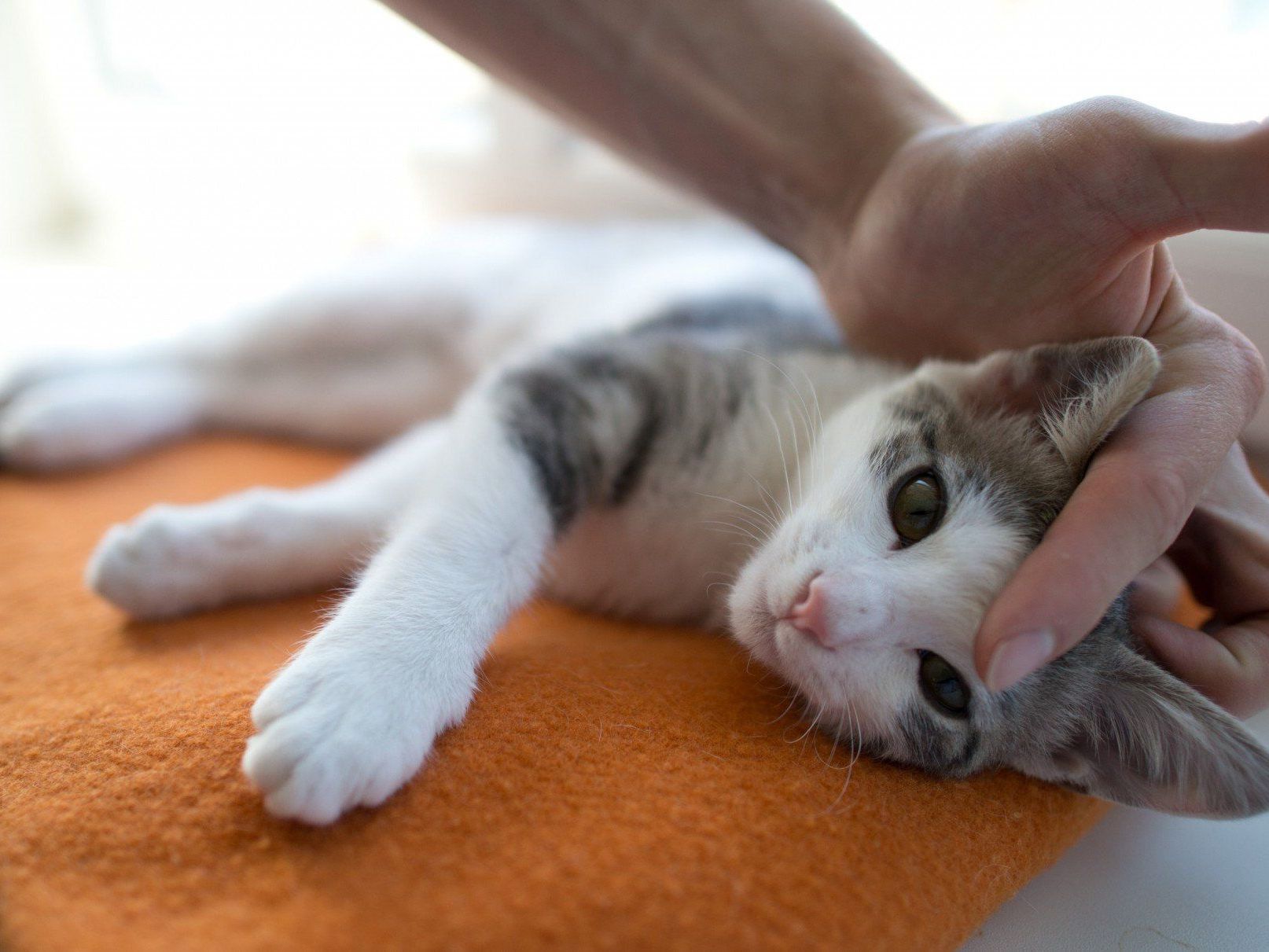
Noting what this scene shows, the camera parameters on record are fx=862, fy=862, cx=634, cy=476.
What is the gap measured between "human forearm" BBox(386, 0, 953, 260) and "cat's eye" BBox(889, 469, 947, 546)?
1.56 feet

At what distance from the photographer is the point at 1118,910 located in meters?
0.84

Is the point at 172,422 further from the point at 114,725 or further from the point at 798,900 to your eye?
the point at 798,900

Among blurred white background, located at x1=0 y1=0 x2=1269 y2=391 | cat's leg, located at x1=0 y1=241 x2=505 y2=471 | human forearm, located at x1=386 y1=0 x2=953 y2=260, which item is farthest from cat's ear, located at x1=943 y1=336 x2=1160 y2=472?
cat's leg, located at x1=0 y1=241 x2=505 y2=471

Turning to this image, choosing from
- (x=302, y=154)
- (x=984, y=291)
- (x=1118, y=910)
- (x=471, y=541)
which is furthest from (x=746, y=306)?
(x=302, y=154)

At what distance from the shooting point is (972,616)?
A: 0.81 metres

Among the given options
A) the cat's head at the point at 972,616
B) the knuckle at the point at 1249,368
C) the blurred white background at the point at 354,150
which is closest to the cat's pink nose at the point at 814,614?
the cat's head at the point at 972,616

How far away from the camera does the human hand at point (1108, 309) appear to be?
720mm

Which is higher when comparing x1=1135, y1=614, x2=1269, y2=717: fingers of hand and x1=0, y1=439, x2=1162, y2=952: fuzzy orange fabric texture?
x1=1135, y1=614, x2=1269, y2=717: fingers of hand

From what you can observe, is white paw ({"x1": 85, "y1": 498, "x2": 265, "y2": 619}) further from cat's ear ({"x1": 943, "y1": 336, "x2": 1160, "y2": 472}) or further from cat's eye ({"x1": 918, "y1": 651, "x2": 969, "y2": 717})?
cat's ear ({"x1": 943, "y1": 336, "x2": 1160, "y2": 472})

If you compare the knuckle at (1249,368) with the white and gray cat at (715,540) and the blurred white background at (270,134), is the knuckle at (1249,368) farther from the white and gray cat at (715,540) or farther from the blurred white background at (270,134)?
the blurred white background at (270,134)

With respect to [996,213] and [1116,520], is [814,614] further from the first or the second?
[996,213]

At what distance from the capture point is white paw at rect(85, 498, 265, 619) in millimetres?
1028

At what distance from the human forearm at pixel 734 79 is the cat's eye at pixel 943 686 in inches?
25.9

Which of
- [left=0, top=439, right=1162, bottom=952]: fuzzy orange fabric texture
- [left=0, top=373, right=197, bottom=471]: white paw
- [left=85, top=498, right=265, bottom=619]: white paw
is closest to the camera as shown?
[left=0, top=439, right=1162, bottom=952]: fuzzy orange fabric texture
